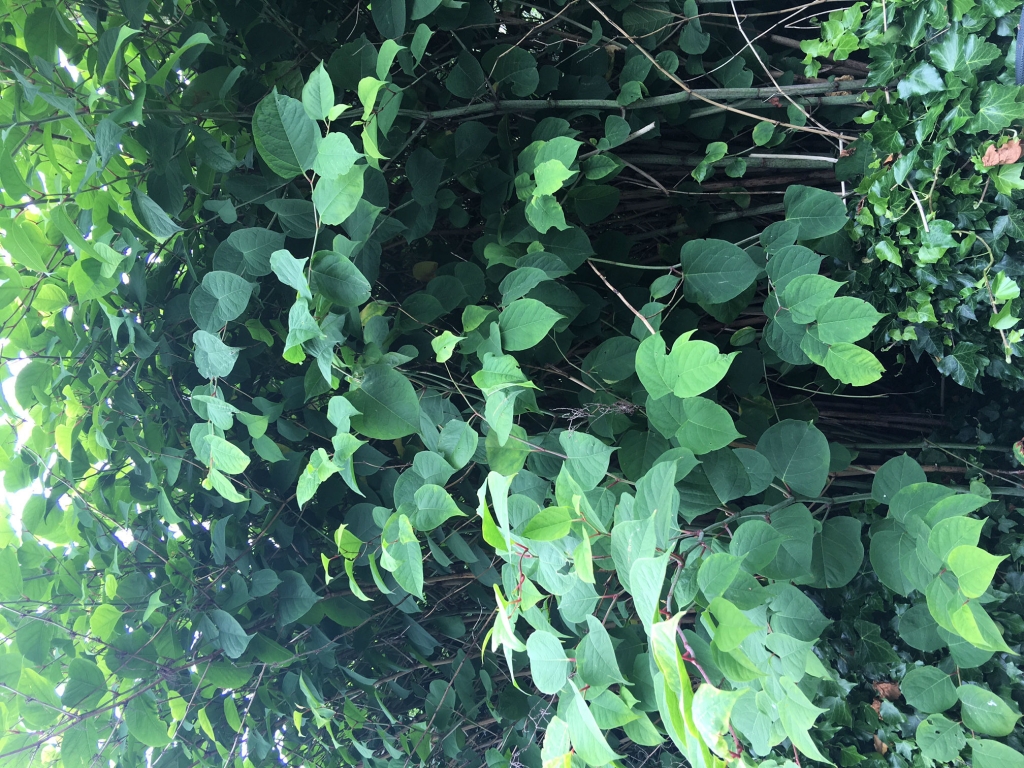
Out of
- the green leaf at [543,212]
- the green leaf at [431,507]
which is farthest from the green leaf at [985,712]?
the green leaf at [543,212]

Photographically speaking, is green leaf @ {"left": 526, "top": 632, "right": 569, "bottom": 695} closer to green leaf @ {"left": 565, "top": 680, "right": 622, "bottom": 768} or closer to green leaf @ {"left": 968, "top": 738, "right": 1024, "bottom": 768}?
green leaf @ {"left": 565, "top": 680, "right": 622, "bottom": 768}

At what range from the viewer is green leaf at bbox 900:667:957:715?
0.71 metres

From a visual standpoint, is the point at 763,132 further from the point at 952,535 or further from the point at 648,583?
the point at 648,583

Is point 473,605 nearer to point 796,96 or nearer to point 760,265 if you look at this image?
point 760,265

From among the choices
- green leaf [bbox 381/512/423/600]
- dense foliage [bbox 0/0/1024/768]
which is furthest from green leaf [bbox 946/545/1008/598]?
green leaf [bbox 381/512/423/600]

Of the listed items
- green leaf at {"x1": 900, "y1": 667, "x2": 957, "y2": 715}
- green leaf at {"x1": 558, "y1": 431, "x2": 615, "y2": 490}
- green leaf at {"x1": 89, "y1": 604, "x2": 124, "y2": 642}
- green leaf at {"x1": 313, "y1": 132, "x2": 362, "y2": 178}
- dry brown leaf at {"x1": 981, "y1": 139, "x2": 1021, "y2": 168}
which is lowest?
green leaf at {"x1": 900, "y1": 667, "x2": 957, "y2": 715}

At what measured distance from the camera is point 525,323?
2.56 feet

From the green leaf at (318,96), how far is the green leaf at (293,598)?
76cm

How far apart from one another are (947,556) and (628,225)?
79cm

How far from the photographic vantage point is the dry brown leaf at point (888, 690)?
88cm

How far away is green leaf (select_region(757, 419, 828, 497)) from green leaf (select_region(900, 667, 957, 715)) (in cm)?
24

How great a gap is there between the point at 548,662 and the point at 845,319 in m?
0.51

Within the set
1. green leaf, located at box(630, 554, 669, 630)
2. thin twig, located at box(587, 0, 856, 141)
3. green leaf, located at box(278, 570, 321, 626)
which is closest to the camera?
green leaf, located at box(630, 554, 669, 630)

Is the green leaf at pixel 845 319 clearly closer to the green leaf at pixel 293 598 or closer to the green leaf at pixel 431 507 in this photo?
the green leaf at pixel 431 507
